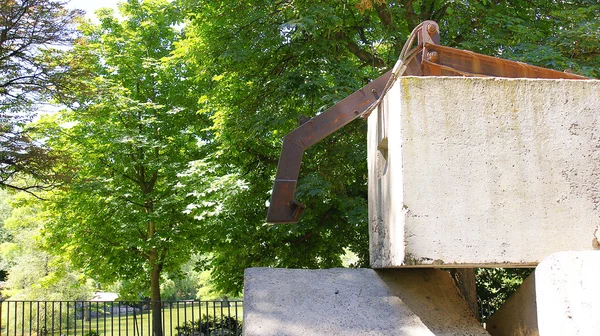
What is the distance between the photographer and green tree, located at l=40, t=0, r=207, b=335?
12.6 metres

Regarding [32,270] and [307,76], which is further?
[32,270]

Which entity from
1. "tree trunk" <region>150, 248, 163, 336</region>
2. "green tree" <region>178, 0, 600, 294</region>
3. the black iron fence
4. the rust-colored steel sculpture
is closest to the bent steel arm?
the rust-colored steel sculpture

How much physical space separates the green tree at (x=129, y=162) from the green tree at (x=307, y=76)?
1.30m

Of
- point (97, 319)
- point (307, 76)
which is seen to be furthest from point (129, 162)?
point (307, 76)

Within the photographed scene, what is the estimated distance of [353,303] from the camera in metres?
4.06

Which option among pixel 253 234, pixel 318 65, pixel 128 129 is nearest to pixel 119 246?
pixel 128 129

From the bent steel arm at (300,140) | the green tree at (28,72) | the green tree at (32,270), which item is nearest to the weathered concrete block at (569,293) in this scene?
the bent steel arm at (300,140)

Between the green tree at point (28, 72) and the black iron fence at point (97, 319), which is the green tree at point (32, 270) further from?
the green tree at point (28, 72)

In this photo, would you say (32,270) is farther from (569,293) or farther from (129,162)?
(569,293)

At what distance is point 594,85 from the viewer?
3.96 m

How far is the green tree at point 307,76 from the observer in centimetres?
930

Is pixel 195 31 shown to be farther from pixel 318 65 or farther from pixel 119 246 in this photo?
pixel 119 246

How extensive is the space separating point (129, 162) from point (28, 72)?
11.5 ft

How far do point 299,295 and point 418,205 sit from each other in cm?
108
